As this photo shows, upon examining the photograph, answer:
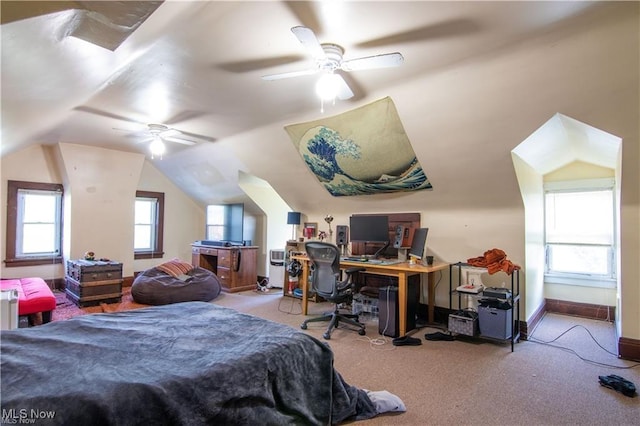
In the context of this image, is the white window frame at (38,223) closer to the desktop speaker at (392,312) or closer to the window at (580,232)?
the desktop speaker at (392,312)

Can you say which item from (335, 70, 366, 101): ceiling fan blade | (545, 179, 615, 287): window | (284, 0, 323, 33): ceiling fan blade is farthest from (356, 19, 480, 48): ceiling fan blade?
(545, 179, 615, 287): window

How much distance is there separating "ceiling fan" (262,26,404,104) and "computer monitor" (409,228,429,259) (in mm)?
2093

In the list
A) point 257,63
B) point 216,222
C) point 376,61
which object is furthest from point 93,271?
point 376,61

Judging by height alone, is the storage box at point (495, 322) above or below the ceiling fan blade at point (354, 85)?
below

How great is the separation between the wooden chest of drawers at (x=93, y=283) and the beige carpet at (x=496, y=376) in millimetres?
3054

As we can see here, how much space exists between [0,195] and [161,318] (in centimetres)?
495

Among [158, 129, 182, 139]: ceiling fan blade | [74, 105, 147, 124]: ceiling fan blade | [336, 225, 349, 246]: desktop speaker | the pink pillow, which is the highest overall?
[74, 105, 147, 124]: ceiling fan blade

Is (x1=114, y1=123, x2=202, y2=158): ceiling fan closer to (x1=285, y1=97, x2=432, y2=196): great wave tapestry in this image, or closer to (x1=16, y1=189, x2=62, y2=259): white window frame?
(x1=285, y1=97, x2=432, y2=196): great wave tapestry

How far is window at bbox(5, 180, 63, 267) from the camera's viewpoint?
5.31 metres

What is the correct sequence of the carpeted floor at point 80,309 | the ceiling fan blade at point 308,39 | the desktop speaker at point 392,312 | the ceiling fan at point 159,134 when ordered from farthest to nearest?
the ceiling fan at point 159,134 < the carpeted floor at point 80,309 < the desktop speaker at point 392,312 < the ceiling fan blade at point 308,39

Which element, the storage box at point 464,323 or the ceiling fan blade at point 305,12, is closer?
the ceiling fan blade at point 305,12

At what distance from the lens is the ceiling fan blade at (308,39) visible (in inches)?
75.2

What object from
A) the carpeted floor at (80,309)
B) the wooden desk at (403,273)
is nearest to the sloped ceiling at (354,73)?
→ the wooden desk at (403,273)

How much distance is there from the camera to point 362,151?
13.8 feet
